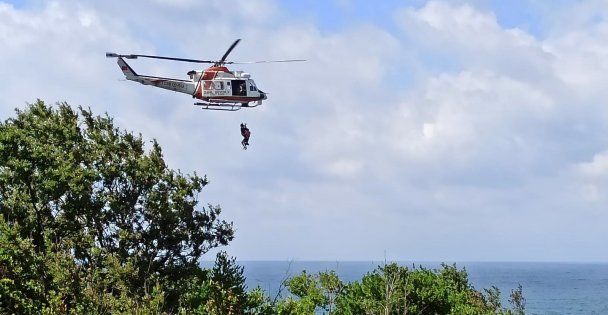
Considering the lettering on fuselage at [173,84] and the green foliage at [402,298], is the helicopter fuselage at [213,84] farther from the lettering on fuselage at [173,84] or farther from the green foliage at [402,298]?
the green foliage at [402,298]

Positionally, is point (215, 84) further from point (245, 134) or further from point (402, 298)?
point (402, 298)

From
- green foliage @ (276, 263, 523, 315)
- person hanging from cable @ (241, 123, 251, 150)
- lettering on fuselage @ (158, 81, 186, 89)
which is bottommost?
green foliage @ (276, 263, 523, 315)

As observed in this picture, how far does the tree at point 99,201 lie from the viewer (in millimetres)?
29234

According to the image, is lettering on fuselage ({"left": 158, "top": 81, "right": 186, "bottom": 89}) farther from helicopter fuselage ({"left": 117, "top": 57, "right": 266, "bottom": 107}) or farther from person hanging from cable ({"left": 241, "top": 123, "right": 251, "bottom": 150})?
person hanging from cable ({"left": 241, "top": 123, "right": 251, "bottom": 150})

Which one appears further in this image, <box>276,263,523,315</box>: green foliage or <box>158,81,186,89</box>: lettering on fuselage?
<box>276,263,523,315</box>: green foliage

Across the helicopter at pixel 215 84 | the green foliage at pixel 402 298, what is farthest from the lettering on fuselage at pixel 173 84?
the green foliage at pixel 402 298

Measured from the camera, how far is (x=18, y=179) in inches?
1136

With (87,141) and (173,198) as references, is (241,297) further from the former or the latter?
(87,141)

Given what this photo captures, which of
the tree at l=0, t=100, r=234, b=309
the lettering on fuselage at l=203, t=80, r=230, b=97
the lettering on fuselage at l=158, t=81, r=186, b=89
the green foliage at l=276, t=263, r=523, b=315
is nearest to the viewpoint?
the tree at l=0, t=100, r=234, b=309

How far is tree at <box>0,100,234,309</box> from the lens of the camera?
1151 inches

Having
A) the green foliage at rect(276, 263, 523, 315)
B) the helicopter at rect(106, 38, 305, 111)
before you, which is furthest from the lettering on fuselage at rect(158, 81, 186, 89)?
the green foliage at rect(276, 263, 523, 315)

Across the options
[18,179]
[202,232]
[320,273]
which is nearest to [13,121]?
[18,179]

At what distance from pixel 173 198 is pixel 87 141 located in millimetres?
4683

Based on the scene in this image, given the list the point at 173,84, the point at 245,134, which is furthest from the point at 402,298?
the point at 173,84
